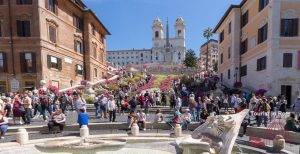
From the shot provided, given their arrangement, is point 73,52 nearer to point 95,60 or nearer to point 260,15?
point 95,60

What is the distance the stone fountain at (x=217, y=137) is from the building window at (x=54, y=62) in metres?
24.2

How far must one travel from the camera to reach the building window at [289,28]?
22.6 m

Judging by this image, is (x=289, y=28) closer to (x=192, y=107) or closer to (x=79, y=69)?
(x=192, y=107)

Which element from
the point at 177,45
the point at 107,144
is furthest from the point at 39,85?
the point at 177,45

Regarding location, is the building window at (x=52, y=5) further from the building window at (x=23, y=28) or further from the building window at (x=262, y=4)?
the building window at (x=262, y=4)

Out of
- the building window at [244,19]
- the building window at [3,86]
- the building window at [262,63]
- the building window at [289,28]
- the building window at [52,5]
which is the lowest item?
the building window at [3,86]

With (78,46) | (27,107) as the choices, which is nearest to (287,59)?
(27,107)

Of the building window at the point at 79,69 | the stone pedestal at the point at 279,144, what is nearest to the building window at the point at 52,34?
the building window at the point at 79,69

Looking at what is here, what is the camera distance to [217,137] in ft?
24.3

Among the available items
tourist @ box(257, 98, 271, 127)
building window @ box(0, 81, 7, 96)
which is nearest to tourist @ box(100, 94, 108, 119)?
tourist @ box(257, 98, 271, 127)

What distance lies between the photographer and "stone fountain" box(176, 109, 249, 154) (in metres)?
6.76

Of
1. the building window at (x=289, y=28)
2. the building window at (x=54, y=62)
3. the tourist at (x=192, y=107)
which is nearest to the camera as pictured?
the tourist at (x=192, y=107)

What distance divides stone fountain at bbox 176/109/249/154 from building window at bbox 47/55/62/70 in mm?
24164

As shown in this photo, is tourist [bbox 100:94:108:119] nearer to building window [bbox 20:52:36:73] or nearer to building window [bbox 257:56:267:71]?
building window [bbox 20:52:36:73]
